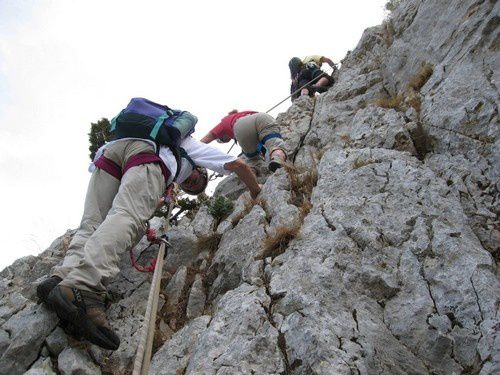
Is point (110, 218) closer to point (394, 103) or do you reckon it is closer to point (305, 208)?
point (305, 208)

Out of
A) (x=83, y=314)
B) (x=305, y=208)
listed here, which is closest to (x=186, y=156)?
(x=305, y=208)

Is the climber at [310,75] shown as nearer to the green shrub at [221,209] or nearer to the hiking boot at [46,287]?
the green shrub at [221,209]

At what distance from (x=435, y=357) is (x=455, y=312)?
0.54 m

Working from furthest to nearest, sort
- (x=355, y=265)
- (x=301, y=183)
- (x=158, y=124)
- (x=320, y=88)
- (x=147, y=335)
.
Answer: (x=320, y=88) → (x=301, y=183) → (x=158, y=124) → (x=355, y=265) → (x=147, y=335)

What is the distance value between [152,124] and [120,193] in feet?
4.36

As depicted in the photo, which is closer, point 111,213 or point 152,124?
point 111,213

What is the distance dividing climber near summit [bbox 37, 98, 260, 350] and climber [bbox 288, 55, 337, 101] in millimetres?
7253

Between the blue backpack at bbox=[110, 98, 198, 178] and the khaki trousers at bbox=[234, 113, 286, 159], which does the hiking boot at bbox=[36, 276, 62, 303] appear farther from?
the khaki trousers at bbox=[234, 113, 286, 159]

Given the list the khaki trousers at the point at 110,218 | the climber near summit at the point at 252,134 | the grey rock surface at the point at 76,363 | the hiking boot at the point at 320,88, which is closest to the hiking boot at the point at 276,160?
the climber near summit at the point at 252,134

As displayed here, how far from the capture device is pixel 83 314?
17.5ft

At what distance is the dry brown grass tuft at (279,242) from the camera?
235 inches

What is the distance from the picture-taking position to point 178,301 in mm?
6484

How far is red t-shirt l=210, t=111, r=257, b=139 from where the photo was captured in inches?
402

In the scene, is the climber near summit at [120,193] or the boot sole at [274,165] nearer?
the climber near summit at [120,193]
